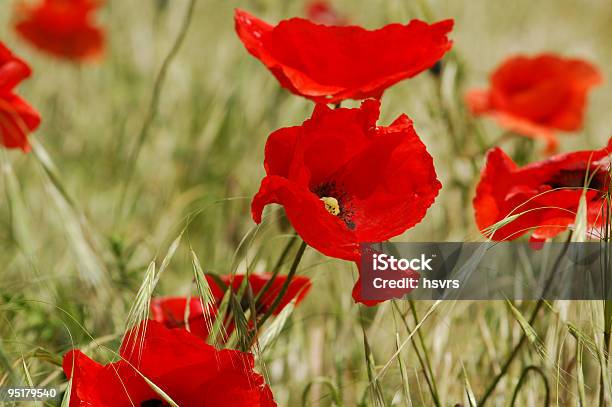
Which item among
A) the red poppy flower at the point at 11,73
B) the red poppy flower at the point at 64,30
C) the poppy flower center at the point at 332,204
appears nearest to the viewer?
the poppy flower center at the point at 332,204

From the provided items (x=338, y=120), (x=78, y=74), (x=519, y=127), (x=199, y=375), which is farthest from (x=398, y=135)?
(x=78, y=74)

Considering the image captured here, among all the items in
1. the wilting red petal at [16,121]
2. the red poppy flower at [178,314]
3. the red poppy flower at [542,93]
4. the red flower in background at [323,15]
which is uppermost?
the red flower in background at [323,15]

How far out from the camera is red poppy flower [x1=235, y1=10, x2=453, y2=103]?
29.4 inches

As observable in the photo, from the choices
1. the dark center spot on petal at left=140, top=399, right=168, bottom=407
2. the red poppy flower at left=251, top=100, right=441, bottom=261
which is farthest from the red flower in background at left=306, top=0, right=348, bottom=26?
the dark center spot on petal at left=140, top=399, right=168, bottom=407

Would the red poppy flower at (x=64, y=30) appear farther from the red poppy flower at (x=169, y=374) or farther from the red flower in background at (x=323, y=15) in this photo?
the red poppy flower at (x=169, y=374)

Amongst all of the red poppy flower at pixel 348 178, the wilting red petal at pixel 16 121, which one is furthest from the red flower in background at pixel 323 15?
the red poppy flower at pixel 348 178

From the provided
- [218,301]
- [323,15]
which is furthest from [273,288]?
[323,15]

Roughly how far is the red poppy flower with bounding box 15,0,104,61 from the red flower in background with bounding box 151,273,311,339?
1044 millimetres

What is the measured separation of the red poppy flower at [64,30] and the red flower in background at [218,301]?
1.04 meters

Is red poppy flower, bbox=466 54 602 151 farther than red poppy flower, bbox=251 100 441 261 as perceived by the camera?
Yes

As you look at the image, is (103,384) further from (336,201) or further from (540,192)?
(540,192)

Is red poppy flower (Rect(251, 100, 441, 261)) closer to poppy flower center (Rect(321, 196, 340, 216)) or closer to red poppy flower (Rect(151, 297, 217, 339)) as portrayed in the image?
poppy flower center (Rect(321, 196, 340, 216))

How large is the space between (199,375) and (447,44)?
1.12 feet

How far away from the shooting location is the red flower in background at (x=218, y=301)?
31.0 inches
